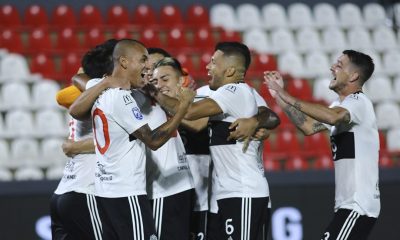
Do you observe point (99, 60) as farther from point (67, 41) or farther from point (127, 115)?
point (67, 41)

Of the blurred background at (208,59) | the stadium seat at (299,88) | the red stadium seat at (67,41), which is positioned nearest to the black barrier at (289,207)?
the blurred background at (208,59)

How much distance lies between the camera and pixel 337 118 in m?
5.66

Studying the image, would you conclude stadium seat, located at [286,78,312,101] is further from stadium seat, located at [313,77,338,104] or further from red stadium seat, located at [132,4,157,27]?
red stadium seat, located at [132,4,157,27]

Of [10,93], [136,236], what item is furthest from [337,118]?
[10,93]

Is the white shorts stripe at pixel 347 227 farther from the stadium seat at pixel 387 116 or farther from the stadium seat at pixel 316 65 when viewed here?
the stadium seat at pixel 316 65

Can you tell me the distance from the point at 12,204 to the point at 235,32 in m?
6.48

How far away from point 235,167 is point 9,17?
8497mm

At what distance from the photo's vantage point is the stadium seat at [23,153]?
10219mm

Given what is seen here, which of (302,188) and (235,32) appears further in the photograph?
(235,32)

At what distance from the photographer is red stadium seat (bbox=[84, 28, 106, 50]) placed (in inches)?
500

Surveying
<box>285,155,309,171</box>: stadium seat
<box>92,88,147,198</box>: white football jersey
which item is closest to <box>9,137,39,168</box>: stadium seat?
<box>285,155,309,171</box>: stadium seat

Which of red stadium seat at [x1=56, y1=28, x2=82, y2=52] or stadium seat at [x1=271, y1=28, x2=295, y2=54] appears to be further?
stadium seat at [x1=271, y1=28, x2=295, y2=54]

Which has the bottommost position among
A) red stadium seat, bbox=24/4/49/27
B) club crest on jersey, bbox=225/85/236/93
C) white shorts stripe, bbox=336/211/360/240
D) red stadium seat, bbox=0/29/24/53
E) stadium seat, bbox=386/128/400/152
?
white shorts stripe, bbox=336/211/360/240

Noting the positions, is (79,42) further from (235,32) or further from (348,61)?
(348,61)
